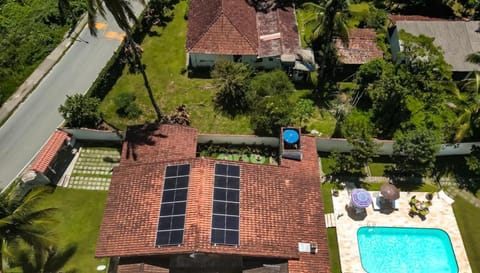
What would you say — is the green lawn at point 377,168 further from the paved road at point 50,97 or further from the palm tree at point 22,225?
the paved road at point 50,97

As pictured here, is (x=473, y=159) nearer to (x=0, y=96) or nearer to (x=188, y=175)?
(x=188, y=175)

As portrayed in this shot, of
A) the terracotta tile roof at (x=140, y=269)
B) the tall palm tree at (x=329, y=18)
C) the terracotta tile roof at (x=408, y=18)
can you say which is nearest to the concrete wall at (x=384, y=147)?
the tall palm tree at (x=329, y=18)

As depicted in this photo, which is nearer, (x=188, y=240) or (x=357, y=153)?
(x=188, y=240)

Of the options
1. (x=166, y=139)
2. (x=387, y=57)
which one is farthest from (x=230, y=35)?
(x=387, y=57)

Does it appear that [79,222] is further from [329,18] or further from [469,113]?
[469,113]

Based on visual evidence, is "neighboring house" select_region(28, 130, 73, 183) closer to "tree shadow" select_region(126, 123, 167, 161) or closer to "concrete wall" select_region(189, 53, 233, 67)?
"tree shadow" select_region(126, 123, 167, 161)

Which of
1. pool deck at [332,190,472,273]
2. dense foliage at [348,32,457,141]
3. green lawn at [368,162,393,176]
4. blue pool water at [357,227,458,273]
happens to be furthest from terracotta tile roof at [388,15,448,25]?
blue pool water at [357,227,458,273]

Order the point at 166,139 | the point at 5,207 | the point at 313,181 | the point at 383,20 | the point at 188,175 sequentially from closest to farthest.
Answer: the point at 5,207 < the point at 188,175 < the point at 313,181 < the point at 166,139 < the point at 383,20
